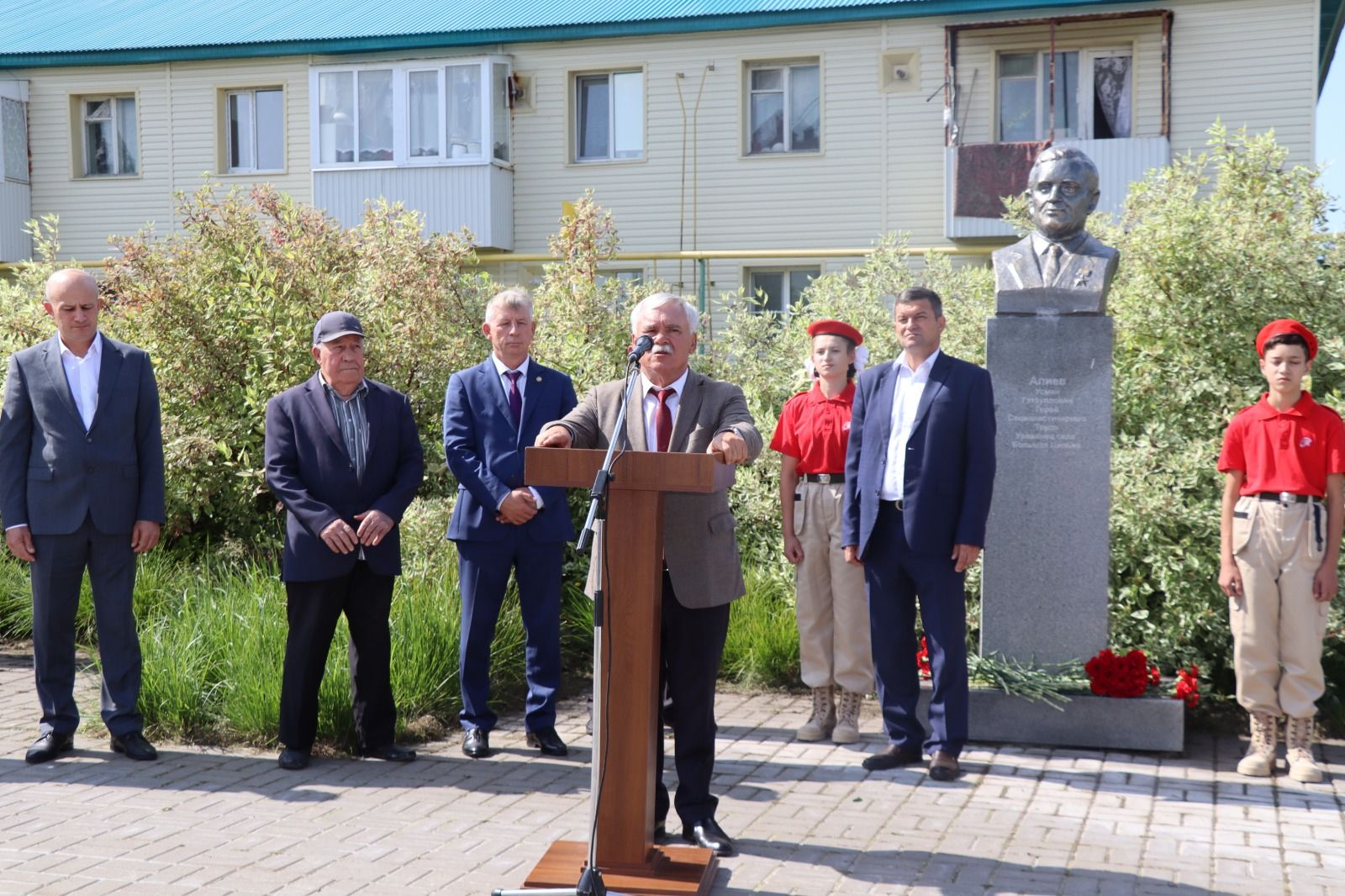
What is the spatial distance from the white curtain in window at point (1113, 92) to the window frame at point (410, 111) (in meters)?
9.17

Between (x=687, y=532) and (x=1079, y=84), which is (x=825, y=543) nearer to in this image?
(x=687, y=532)

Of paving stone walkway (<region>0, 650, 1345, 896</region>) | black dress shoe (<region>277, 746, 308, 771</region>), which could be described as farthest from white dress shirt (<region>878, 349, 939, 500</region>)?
black dress shoe (<region>277, 746, 308, 771</region>)

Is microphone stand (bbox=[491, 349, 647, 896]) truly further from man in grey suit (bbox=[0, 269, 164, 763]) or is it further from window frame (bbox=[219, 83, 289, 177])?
window frame (bbox=[219, 83, 289, 177])

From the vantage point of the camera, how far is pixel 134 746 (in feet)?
21.7

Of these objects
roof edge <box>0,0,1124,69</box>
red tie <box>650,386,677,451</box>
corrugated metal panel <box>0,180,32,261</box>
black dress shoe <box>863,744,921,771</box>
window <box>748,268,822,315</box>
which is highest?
roof edge <box>0,0,1124,69</box>

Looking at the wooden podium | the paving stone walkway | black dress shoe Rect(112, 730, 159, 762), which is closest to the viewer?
the wooden podium

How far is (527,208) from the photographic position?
23.0m

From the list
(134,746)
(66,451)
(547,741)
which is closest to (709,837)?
(547,741)

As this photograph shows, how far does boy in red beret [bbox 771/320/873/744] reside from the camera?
724cm

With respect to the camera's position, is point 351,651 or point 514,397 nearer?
point 351,651

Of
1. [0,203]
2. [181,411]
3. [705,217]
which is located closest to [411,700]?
[181,411]

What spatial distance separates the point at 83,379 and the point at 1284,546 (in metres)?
5.76

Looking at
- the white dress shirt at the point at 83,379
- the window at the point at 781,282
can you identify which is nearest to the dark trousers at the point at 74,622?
the white dress shirt at the point at 83,379

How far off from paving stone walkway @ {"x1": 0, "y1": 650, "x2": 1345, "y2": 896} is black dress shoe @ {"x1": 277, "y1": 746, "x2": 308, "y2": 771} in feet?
0.16
